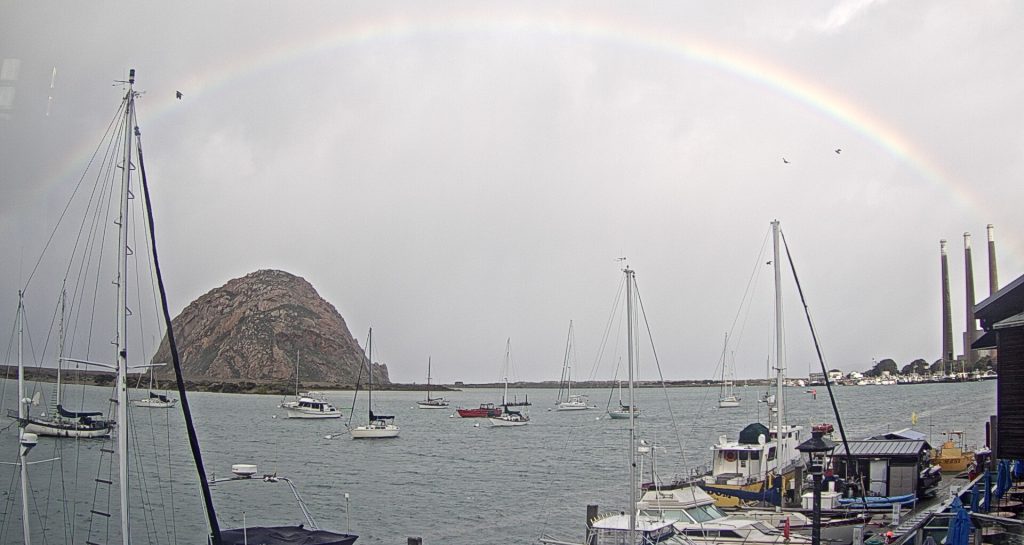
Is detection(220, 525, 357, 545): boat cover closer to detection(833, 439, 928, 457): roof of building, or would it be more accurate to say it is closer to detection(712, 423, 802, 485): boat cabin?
detection(712, 423, 802, 485): boat cabin

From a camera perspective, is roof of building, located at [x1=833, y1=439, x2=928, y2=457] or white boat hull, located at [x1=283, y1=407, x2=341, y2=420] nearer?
roof of building, located at [x1=833, y1=439, x2=928, y2=457]

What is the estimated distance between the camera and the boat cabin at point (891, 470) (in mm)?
36125

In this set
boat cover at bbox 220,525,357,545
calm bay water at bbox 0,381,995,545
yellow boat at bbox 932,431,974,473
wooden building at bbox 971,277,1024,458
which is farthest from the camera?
yellow boat at bbox 932,431,974,473

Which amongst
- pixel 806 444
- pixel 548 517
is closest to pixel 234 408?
pixel 548 517

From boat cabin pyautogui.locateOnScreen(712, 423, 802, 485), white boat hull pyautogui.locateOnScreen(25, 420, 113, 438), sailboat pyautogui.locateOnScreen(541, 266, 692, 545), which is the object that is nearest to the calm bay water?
white boat hull pyautogui.locateOnScreen(25, 420, 113, 438)

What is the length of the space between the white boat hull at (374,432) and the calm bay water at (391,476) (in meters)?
1.55

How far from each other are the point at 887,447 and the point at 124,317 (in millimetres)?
31953

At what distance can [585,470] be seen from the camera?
72.0 m

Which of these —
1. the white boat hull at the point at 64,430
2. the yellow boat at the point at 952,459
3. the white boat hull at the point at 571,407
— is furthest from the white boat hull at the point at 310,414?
the yellow boat at the point at 952,459

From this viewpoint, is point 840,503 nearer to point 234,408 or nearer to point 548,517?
point 548,517

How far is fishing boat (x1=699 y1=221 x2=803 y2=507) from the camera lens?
40281 millimetres

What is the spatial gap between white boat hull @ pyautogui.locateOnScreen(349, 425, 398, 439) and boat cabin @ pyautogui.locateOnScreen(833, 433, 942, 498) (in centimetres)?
7703

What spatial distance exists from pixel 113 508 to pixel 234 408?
15077 centimetres

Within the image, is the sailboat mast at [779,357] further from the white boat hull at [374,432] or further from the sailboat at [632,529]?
the white boat hull at [374,432]
